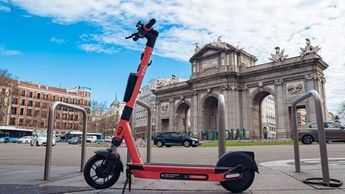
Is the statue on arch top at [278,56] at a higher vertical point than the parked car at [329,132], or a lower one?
higher

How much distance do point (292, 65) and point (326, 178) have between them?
130 feet

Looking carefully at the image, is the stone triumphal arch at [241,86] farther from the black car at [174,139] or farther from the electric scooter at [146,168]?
the electric scooter at [146,168]

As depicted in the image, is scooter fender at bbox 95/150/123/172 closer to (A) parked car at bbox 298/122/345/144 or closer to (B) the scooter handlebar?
(B) the scooter handlebar

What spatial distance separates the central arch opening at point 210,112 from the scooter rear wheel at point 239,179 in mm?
45469

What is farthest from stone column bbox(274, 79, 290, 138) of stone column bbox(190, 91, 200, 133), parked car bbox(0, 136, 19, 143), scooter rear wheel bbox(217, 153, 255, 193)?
parked car bbox(0, 136, 19, 143)

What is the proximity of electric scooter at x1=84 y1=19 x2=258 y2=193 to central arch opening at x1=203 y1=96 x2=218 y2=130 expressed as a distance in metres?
45.5

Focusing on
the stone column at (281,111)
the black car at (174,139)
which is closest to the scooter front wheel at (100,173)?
the black car at (174,139)

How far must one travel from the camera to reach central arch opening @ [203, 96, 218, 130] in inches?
1946

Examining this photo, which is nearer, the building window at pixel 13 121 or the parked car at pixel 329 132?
the parked car at pixel 329 132

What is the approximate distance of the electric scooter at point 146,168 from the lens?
11.7 feet

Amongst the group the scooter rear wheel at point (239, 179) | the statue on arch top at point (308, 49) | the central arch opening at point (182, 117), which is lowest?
the scooter rear wheel at point (239, 179)

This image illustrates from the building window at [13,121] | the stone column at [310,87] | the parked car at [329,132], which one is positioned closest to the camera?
the parked car at [329,132]

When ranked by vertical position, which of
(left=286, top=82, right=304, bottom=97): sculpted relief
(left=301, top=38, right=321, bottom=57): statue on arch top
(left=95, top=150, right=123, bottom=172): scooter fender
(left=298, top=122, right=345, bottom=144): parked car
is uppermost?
(left=301, top=38, right=321, bottom=57): statue on arch top

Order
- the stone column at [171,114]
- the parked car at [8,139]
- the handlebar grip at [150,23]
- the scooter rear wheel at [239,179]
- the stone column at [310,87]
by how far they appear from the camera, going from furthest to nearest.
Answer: the stone column at [171,114]
the parked car at [8,139]
the stone column at [310,87]
the handlebar grip at [150,23]
the scooter rear wheel at [239,179]
